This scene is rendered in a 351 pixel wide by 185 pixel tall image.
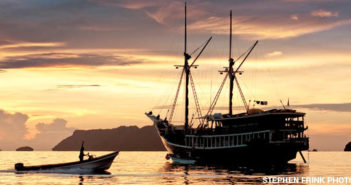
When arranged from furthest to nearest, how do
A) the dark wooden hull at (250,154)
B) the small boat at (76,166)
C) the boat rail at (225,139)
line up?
the boat rail at (225,139), the dark wooden hull at (250,154), the small boat at (76,166)

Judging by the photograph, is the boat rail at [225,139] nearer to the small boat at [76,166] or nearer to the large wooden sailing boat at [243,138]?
the large wooden sailing boat at [243,138]

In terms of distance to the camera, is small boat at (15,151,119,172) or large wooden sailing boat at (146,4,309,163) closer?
small boat at (15,151,119,172)

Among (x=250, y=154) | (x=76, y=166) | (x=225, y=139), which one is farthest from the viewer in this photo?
(x=225, y=139)

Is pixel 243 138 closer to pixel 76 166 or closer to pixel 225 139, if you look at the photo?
pixel 225 139

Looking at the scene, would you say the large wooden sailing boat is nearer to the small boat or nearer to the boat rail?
the boat rail

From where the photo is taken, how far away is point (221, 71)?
4257 inches

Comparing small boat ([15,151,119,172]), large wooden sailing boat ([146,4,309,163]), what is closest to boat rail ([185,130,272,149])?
large wooden sailing boat ([146,4,309,163])

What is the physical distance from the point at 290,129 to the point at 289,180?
3258 centimetres

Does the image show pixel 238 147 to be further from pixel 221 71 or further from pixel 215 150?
pixel 221 71

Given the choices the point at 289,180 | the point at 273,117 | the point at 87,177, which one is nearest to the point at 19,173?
the point at 87,177

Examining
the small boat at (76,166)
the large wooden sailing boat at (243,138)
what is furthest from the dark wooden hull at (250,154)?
the small boat at (76,166)

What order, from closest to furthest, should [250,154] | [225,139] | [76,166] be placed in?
[76,166] < [250,154] < [225,139]

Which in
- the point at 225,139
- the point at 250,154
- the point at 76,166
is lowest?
the point at 76,166

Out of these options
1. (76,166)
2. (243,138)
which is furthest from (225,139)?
(76,166)
